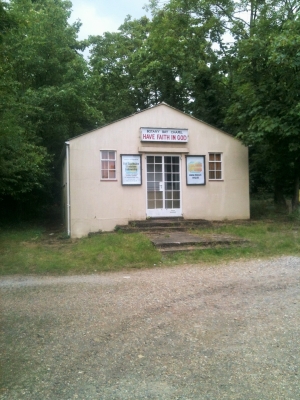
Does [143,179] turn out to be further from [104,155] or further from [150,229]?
[150,229]

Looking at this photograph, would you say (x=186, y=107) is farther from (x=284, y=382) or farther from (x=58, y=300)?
(x=284, y=382)

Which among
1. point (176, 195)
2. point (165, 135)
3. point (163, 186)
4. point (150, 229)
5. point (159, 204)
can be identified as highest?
point (165, 135)

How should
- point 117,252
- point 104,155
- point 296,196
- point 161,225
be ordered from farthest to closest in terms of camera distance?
point 296,196 → point 104,155 → point 161,225 → point 117,252

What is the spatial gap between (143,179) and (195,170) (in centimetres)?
206

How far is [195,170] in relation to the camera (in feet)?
51.9

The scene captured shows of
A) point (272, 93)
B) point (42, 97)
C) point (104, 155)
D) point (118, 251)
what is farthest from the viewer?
point (42, 97)

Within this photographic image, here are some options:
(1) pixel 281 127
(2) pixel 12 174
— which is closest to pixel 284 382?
(1) pixel 281 127

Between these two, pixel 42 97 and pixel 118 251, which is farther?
pixel 42 97

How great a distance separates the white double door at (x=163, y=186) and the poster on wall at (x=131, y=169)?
395mm

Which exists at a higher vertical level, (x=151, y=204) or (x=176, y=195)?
(x=176, y=195)

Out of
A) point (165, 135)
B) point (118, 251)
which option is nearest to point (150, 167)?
point (165, 135)

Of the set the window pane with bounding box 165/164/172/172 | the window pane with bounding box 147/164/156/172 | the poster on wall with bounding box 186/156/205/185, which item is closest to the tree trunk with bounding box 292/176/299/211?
the poster on wall with bounding box 186/156/205/185

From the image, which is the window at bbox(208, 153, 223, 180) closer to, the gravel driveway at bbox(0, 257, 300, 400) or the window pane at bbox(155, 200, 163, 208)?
the window pane at bbox(155, 200, 163, 208)

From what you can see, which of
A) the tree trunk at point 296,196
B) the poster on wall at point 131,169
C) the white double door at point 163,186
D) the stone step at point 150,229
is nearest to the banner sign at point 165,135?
the white double door at point 163,186
